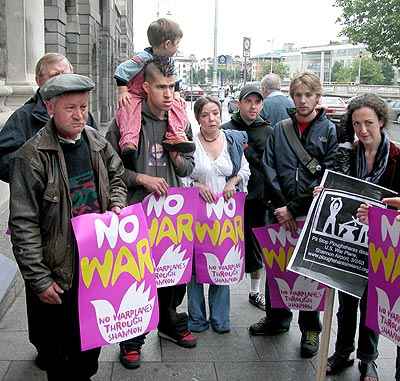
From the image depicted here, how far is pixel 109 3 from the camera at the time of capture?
2355 centimetres

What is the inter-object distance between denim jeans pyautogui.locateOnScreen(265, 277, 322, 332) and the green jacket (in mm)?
1810

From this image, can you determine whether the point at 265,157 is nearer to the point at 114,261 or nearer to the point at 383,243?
the point at 383,243

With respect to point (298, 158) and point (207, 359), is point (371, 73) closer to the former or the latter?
point (298, 158)

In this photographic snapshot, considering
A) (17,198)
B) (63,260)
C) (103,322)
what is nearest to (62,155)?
(17,198)

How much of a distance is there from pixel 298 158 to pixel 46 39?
1003 cm

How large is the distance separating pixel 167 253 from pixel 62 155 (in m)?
1.35

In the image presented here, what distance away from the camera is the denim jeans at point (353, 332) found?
11.6 ft

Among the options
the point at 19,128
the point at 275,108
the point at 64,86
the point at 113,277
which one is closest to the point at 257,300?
the point at 113,277

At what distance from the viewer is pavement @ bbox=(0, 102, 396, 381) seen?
362 centimetres

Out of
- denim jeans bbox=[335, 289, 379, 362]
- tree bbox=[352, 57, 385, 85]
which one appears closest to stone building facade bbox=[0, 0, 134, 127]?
denim jeans bbox=[335, 289, 379, 362]

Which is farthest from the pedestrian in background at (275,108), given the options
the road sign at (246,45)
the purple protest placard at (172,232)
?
the road sign at (246,45)

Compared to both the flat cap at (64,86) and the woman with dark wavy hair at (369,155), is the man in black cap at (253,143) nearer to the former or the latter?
the woman with dark wavy hair at (369,155)

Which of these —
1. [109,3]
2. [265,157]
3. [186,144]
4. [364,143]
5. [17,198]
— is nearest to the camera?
[17,198]

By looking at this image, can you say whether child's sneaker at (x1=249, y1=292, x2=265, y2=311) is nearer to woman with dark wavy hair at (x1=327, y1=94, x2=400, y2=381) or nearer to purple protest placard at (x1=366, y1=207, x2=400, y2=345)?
woman with dark wavy hair at (x1=327, y1=94, x2=400, y2=381)
